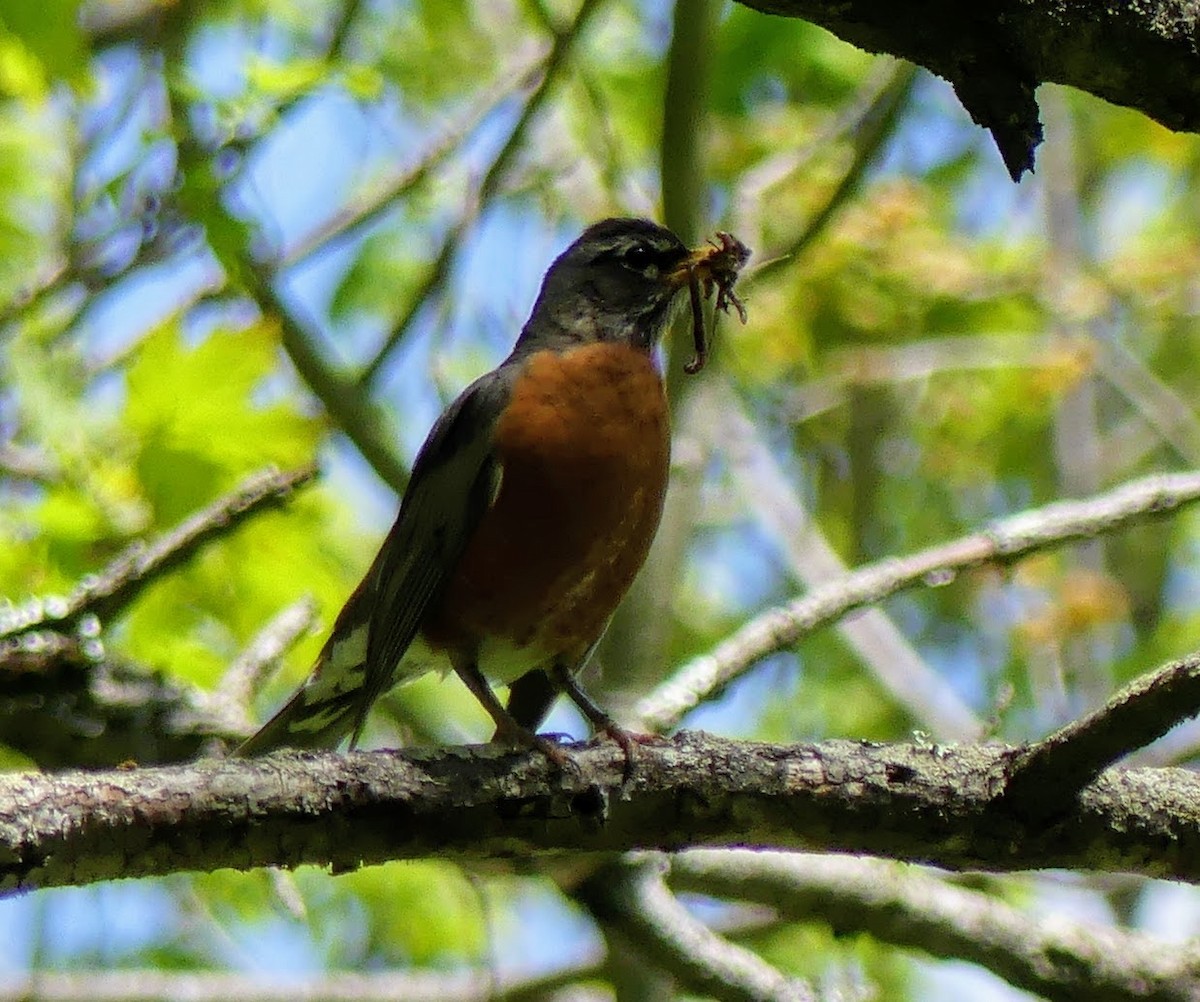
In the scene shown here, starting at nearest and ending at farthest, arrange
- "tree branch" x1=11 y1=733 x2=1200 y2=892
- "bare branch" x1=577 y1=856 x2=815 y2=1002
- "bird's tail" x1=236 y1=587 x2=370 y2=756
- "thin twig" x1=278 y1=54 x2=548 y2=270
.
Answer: "tree branch" x1=11 y1=733 x2=1200 y2=892, "bare branch" x1=577 y1=856 x2=815 y2=1002, "bird's tail" x1=236 y1=587 x2=370 y2=756, "thin twig" x1=278 y1=54 x2=548 y2=270

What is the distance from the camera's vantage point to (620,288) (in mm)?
4695

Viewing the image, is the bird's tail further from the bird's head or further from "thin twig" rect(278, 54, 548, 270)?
"thin twig" rect(278, 54, 548, 270)

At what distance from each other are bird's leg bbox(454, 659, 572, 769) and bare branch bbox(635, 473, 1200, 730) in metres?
0.36

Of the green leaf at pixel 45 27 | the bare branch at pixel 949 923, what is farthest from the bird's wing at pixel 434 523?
the green leaf at pixel 45 27

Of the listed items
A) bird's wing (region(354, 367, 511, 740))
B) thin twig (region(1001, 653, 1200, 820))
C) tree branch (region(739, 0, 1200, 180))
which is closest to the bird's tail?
bird's wing (region(354, 367, 511, 740))

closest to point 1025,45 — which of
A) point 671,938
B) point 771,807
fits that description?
point 771,807

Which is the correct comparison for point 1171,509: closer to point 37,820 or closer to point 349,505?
point 37,820

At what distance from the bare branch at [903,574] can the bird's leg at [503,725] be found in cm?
36

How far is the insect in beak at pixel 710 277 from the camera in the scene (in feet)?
14.4

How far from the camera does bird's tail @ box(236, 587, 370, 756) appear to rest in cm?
421

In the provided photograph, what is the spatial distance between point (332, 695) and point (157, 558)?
0.84m

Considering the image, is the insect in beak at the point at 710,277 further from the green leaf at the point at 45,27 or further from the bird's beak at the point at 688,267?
the green leaf at the point at 45,27

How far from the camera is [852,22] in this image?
229 cm

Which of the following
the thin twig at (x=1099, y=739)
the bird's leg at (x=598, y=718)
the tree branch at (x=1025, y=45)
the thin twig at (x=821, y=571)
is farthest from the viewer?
the thin twig at (x=821, y=571)
